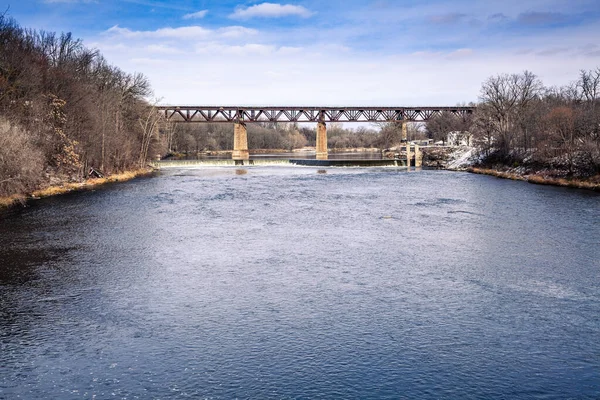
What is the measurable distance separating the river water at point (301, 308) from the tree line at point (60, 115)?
9.12m

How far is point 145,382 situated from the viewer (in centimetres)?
873

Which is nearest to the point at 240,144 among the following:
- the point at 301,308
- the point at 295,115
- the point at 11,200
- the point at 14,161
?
the point at 295,115

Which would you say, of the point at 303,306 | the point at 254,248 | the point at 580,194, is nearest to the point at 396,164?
the point at 580,194

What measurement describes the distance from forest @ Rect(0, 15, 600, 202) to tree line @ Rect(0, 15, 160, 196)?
8cm

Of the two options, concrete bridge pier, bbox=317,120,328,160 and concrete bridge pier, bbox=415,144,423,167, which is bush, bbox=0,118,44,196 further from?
concrete bridge pier, bbox=317,120,328,160

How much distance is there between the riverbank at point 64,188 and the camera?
30.3m

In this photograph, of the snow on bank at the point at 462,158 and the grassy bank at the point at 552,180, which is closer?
the grassy bank at the point at 552,180

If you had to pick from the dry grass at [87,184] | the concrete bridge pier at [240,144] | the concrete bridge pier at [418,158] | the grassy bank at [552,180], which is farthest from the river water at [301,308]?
the concrete bridge pier at [240,144]

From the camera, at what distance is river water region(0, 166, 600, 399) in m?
8.82

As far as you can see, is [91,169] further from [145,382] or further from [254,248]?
[145,382]

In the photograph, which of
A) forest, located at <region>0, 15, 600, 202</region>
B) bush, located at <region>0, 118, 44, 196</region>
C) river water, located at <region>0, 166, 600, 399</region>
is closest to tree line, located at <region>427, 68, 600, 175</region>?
forest, located at <region>0, 15, 600, 202</region>

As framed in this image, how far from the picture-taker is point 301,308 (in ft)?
40.5

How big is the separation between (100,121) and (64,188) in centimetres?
1257

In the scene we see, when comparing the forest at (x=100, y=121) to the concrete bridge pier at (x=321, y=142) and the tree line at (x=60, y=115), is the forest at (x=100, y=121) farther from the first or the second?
the concrete bridge pier at (x=321, y=142)
